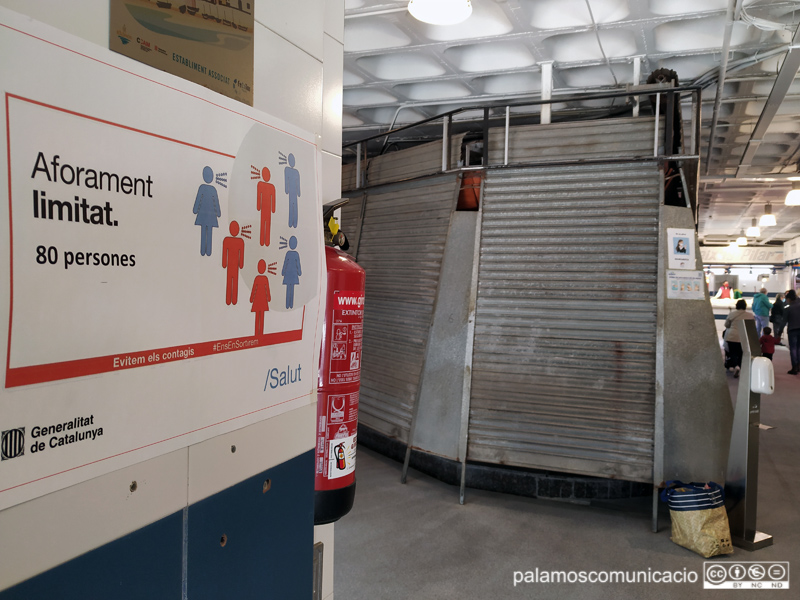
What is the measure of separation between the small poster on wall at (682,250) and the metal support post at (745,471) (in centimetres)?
60

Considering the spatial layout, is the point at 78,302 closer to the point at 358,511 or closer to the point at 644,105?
the point at 358,511

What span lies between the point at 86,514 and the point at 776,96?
7.32 metres

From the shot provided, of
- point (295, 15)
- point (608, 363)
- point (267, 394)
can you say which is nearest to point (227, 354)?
point (267, 394)

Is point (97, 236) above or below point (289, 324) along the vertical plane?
above

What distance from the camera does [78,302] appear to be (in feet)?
3.04

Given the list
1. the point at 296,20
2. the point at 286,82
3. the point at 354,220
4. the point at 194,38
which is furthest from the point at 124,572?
the point at 354,220

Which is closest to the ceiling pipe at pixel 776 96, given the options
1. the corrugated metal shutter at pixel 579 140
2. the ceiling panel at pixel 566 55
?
the ceiling panel at pixel 566 55

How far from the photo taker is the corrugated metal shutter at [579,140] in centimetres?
446

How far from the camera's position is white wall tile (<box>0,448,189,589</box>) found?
855 millimetres

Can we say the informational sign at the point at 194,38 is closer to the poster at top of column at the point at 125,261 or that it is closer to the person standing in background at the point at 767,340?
the poster at top of column at the point at 125,261

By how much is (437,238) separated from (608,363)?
5.96 feet

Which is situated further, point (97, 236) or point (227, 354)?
point (227, 354)

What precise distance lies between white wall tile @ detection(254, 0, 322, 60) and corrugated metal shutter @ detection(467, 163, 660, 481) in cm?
319

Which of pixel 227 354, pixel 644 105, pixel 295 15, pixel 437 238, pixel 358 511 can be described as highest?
pixel 644 105
